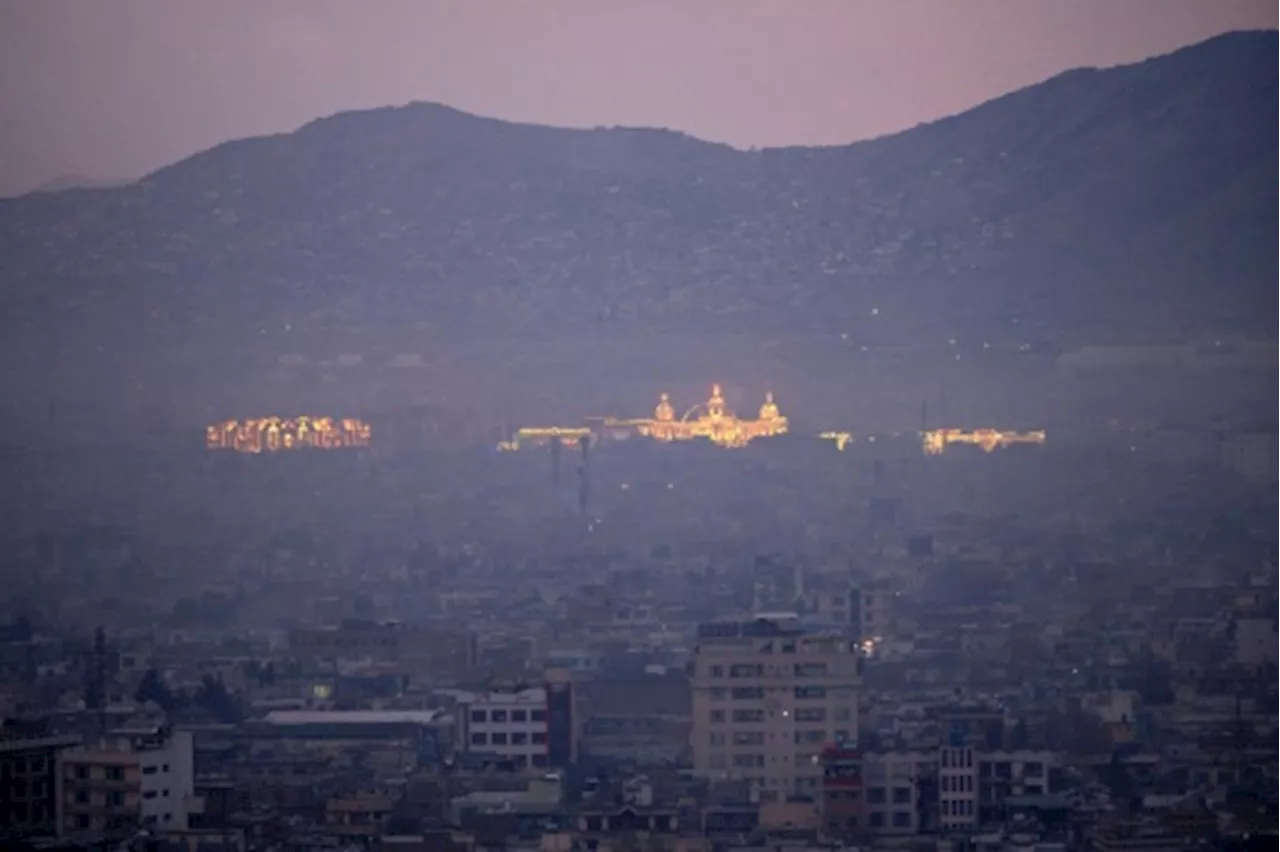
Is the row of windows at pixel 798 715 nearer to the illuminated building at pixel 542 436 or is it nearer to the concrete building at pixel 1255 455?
the concrete building at pixel 1255 455

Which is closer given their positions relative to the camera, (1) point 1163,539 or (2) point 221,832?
(2) point 221,832

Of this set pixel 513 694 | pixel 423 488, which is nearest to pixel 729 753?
pixel 513 694

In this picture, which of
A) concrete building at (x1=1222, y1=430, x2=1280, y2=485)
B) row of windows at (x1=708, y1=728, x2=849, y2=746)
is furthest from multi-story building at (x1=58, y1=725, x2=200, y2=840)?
concrete building at (x1=1222, y1=430, x2=1280, y2=485)

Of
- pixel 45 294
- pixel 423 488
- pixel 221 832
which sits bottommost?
pixel 221 832

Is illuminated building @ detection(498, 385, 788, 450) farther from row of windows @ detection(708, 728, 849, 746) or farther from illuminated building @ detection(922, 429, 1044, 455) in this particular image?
row of windows @ detection(708, 728, 849, 746)

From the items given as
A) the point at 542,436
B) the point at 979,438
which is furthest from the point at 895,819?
the point at 542,436

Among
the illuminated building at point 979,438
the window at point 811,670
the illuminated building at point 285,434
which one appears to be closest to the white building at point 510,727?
the window at point 811,670

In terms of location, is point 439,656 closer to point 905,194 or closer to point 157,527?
point 157,527
